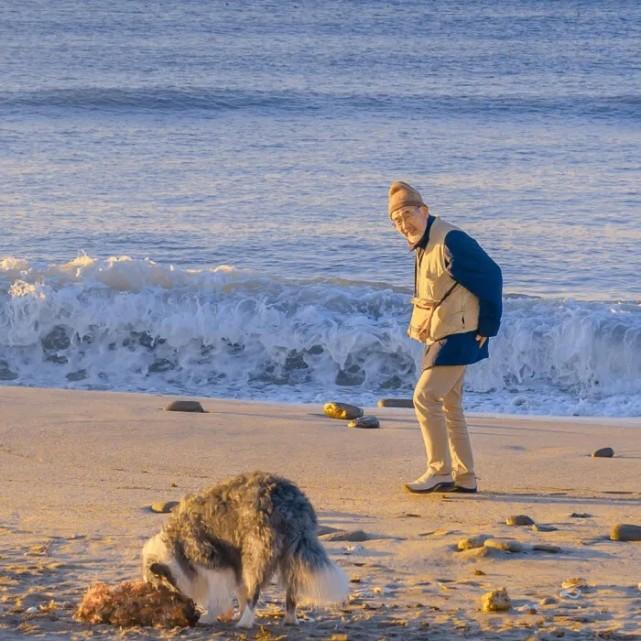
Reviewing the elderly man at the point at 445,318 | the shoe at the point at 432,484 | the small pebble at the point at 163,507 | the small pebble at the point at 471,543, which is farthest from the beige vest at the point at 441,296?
the small pebble at the point at 163,507

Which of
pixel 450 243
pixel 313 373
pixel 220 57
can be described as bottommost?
pixel 313 373

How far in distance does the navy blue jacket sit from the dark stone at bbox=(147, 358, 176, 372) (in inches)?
242

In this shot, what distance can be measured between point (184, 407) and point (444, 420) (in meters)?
2.87

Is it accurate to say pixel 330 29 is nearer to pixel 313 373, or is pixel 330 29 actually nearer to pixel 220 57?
pixel 220 57

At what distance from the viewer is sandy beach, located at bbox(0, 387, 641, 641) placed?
461 cm

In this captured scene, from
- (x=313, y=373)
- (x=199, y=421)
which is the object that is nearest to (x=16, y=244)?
(x=313, y=373)

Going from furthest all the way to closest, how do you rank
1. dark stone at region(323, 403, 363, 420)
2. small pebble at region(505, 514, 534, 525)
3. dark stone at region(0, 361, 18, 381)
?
dark stone at region(0, 361, 18, 381) → dark stone at region(323, 403, 363, 420) → small pebble at region(505, 514, 534, 525)

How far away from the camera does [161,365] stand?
12508mm

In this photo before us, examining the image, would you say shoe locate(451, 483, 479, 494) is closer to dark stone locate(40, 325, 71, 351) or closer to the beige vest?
the beige vest

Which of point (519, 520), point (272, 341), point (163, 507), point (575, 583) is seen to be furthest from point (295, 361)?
point (575, 583)

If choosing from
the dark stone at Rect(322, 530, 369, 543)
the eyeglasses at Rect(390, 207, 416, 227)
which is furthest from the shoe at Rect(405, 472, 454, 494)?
the eyeglasses at Rect(390, 207, 416, 227)

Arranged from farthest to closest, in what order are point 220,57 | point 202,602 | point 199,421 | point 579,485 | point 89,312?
point 220,57 → point 89,312 → point 199,421 → point 579,485 → point 202,602

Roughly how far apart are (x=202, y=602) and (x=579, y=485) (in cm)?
325

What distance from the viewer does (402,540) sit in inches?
224
